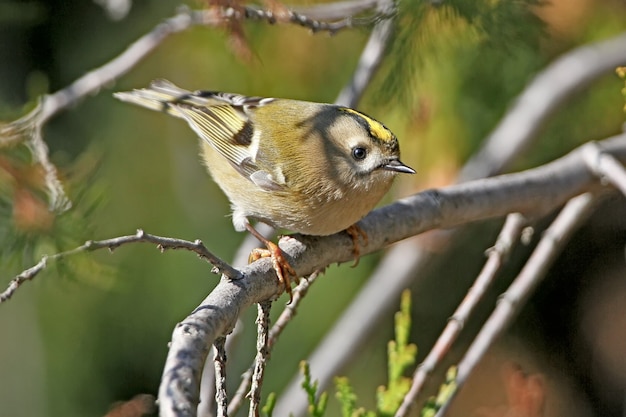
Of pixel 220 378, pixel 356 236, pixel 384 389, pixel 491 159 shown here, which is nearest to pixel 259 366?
pixel 220 378

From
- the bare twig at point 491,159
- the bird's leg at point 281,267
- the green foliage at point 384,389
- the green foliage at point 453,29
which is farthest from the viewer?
the bare twig at point 491,159

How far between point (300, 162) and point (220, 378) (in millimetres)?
992

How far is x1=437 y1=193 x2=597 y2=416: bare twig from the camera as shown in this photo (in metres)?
1.96

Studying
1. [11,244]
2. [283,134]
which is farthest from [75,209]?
[283,134]

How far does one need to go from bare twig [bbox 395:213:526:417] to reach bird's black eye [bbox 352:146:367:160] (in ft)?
1.25

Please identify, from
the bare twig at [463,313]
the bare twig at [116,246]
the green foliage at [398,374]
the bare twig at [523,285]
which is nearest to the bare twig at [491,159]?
the bare twig at [523,285]

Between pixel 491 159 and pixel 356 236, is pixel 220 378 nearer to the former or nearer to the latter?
pixel 356 236

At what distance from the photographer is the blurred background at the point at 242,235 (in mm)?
3018

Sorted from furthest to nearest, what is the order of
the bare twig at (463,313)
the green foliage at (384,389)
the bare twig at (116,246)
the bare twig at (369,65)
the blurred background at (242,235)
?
the blurred background at (242,235), the bare twig at (369,65), the bare twig at (463,313), the green foliage at (384,389), the bare twig at (116,246)

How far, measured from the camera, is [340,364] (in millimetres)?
2543

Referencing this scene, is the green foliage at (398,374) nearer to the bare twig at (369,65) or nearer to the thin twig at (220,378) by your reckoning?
the thin twig at (220,378)

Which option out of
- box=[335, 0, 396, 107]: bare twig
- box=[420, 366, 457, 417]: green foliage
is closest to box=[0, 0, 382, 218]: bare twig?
box=[335, 0, 396, 107]: bare twig

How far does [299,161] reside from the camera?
214cm

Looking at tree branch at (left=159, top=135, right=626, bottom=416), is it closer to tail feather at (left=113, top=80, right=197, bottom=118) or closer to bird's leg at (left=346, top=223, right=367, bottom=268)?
bird's leg at (left=346, top=223, right=367, bottom=268)
